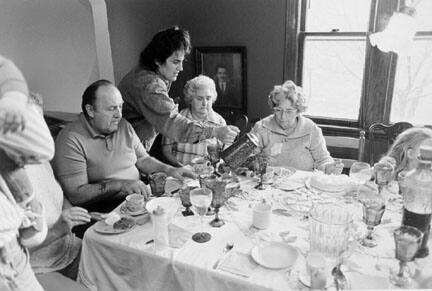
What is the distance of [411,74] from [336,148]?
90 centimetres

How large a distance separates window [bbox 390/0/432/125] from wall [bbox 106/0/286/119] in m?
1.05

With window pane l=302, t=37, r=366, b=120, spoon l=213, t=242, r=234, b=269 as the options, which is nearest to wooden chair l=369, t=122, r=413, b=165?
window pane l=302, t=37, r=366, b=120

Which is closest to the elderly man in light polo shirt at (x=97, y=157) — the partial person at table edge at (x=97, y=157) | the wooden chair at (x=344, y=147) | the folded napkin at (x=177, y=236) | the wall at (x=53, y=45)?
the partial person at table edge at (x=97, y=157)

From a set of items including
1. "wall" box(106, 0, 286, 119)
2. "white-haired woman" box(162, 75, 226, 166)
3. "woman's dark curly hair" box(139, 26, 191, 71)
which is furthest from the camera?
"wall" box(106, 0, 286, 119)

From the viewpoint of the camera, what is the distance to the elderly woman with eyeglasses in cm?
233

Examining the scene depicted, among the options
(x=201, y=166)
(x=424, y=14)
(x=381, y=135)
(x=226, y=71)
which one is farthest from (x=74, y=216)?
(x=424, y=14)

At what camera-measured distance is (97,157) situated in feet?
6.49

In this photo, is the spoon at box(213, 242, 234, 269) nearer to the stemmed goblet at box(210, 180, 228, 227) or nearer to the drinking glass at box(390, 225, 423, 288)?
the stemmed goblet at box(210, 180, 228, 227)

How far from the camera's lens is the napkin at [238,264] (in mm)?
1181

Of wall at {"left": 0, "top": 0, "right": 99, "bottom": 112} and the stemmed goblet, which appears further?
wall at {"left": 0, "top": 0, "right": 99, "bottom": 112}

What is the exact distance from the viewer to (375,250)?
50.3 inches

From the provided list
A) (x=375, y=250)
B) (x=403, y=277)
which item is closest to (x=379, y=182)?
(x=375, y=250)

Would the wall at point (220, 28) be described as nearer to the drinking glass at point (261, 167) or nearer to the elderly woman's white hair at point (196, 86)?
the elderly woman's white hair at point (196, 86)

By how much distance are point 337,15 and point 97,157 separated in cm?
248
